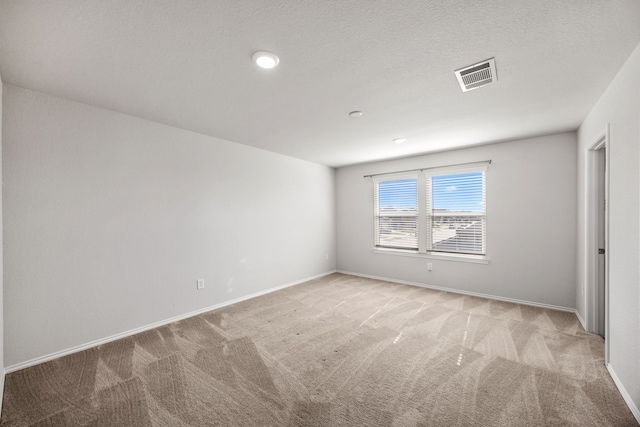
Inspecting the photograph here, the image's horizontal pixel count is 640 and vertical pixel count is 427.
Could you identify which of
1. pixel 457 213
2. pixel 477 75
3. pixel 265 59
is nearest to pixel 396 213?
pixel 457 213

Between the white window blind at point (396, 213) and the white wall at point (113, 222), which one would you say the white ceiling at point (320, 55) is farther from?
the white window blind at point (396, 213)

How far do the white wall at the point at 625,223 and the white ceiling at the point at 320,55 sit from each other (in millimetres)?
214

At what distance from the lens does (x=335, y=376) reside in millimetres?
2152

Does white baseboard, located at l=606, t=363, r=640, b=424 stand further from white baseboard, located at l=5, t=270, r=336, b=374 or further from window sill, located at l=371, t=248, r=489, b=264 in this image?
white baseboard, located at l=5, t=270, r=336, b=374

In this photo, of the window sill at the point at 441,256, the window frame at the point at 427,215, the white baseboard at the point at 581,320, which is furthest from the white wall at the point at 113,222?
the white baseboard at the point at 581,320

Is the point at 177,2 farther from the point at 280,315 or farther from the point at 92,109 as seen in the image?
the point at 280,315

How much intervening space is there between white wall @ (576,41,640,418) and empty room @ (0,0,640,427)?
0.03m

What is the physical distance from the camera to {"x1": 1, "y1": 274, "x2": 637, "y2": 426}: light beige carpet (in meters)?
1.73

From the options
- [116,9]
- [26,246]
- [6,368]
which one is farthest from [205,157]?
[6,368]

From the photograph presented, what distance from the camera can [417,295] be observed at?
13.9 ft

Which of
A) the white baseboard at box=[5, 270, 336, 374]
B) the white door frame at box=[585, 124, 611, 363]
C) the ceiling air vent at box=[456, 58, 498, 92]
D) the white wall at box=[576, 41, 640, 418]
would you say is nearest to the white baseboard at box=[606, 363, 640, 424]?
the white wall at box=[576, 41, 640, 418]

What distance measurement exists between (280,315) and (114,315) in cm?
186

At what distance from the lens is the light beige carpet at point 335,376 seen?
5.68 feet

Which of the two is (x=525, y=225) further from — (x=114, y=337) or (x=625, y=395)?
(x=114, y=337)
